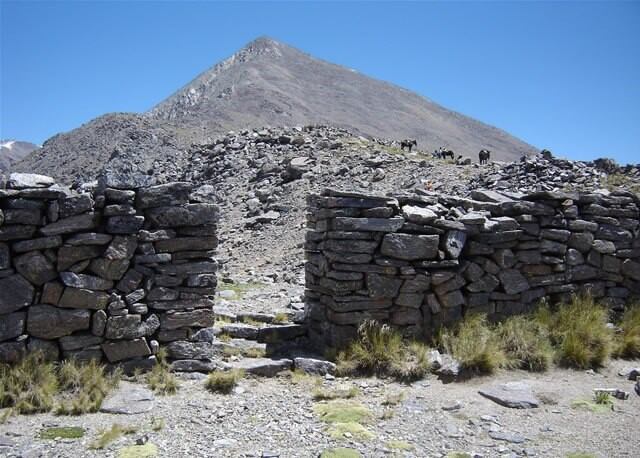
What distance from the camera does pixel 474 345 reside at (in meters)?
6.87

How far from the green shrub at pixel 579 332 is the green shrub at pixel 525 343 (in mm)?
168

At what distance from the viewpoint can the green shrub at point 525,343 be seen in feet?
22.9

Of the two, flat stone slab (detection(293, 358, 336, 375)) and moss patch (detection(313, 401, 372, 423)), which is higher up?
flat stone slab (detection(293, 358, 336, 375))

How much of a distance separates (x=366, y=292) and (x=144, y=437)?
332 cm

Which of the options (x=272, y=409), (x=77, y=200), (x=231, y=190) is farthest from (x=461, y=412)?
(x=231, y=190)

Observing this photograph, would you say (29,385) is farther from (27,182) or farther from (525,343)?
(525,343)

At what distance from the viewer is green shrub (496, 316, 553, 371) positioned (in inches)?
275

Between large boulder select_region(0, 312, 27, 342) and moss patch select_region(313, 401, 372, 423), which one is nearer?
moss patch select_region(313, 401, 372, 423)

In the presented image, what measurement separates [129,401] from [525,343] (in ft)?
16.1

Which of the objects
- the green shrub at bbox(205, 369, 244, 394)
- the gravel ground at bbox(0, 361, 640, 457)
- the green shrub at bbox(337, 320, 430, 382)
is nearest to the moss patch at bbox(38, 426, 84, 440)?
the gravel ground at bbox(0, 361, 640, 457)

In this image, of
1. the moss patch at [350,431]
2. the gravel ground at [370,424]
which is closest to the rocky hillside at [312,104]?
the gravel ground at [370,424]

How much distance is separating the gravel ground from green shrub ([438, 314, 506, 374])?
28 cm

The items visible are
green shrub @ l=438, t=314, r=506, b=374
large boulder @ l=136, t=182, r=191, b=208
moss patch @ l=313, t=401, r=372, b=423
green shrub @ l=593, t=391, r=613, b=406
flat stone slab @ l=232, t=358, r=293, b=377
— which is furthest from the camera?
green shrub @ l=438, t=314, r=506, b=374

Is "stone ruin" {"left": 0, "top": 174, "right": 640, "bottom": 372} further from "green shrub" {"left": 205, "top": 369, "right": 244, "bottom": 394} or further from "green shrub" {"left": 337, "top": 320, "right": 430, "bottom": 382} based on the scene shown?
"green shrub" {"left": 205, "top": 369, "right": 244, "bottom": 394}
